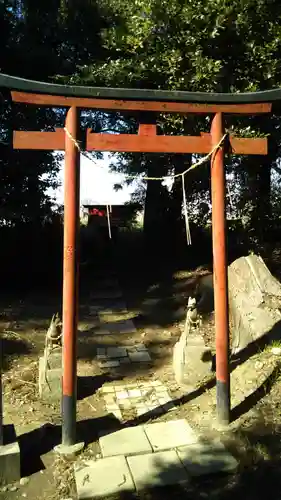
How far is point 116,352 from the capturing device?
7258mm

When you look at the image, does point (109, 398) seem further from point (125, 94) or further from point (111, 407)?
point (125, 94)

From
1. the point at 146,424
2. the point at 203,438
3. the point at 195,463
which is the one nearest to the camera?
the point at 195,463

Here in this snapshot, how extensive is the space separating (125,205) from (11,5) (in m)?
7.49

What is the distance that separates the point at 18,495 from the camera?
3.61m

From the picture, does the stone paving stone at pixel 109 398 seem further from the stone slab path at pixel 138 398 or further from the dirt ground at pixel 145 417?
the dirt ground at pixel 145 417

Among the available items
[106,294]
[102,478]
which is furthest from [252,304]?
[106,294]

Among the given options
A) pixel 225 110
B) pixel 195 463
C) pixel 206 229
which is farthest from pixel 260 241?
pixel 195 463

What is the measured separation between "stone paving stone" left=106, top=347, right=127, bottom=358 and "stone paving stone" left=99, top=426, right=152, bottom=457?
2.55 metres

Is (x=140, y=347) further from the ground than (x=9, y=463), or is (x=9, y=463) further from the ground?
(x=140, y=347)

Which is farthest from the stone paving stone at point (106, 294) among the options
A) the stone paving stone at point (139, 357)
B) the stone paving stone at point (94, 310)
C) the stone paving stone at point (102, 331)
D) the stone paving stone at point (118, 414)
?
the stone paving stone at point (118, 414)

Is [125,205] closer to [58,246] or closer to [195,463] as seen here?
[58,246]

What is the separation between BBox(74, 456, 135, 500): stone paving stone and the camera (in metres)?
3.55

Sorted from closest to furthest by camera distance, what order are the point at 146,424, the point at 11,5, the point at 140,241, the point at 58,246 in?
the point at 146,424
the point at 11,5
the point at 58,246
the point at 140,241

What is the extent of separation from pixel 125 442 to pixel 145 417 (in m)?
0.68
